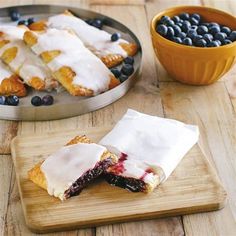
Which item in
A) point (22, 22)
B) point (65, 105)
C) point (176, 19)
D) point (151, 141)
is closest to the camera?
point (151, 141)

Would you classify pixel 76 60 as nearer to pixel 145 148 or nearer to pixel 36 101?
pixel 36 101

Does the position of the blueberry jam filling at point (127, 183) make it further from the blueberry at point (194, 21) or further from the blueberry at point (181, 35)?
the blueberry at point (194, 21)

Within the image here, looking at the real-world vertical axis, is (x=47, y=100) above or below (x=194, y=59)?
below

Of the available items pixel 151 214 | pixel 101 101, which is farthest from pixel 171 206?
pixel 101 101

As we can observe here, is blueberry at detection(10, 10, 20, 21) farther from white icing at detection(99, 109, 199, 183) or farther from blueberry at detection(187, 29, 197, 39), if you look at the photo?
white icing at detection(99, 109, 199, 183)

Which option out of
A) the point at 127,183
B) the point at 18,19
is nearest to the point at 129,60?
the point at 18,19

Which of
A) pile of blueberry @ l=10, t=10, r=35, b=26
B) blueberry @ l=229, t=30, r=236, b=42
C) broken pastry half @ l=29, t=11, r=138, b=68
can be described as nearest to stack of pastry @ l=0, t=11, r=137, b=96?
broken pastry half @ l=29, t=11, r=138, b=68

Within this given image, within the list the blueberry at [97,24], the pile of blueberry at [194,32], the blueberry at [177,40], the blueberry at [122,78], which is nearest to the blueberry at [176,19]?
the pile of blueberry at [194,32]
